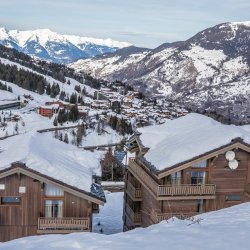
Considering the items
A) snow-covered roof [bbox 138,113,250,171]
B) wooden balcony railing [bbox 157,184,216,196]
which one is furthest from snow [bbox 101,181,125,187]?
wooden balcony railing [bbox 157,184,216,196]

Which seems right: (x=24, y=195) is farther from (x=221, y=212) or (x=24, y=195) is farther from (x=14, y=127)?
(x=14, y=127)

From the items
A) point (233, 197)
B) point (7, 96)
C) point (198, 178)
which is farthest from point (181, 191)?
point (7, 96)

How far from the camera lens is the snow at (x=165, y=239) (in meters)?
11.6

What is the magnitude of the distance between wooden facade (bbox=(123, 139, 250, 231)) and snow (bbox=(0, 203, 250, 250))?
11075mm

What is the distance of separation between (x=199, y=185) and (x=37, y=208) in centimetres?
925

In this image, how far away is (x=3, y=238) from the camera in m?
24.2

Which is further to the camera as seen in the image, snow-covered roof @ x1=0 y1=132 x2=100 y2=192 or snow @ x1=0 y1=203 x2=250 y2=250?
snow-covered roof @ x1=0 y1=132 x2=100 y2=192

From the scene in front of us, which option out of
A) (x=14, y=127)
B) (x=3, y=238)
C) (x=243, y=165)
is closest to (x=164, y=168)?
(x=243, y=165)

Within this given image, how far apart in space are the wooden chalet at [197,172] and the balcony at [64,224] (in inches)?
166

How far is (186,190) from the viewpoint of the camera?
25.9 meters

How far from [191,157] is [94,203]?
598 centimetres

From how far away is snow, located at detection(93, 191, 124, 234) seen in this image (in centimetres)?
3585

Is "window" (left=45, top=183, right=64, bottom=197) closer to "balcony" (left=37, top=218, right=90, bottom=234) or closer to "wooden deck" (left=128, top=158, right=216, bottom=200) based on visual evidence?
"balcony" (left=37, top=218, right=90, bottom=234)

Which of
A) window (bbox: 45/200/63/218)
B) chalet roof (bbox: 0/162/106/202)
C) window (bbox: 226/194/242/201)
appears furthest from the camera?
window (bbox: 226/194/242/201)
